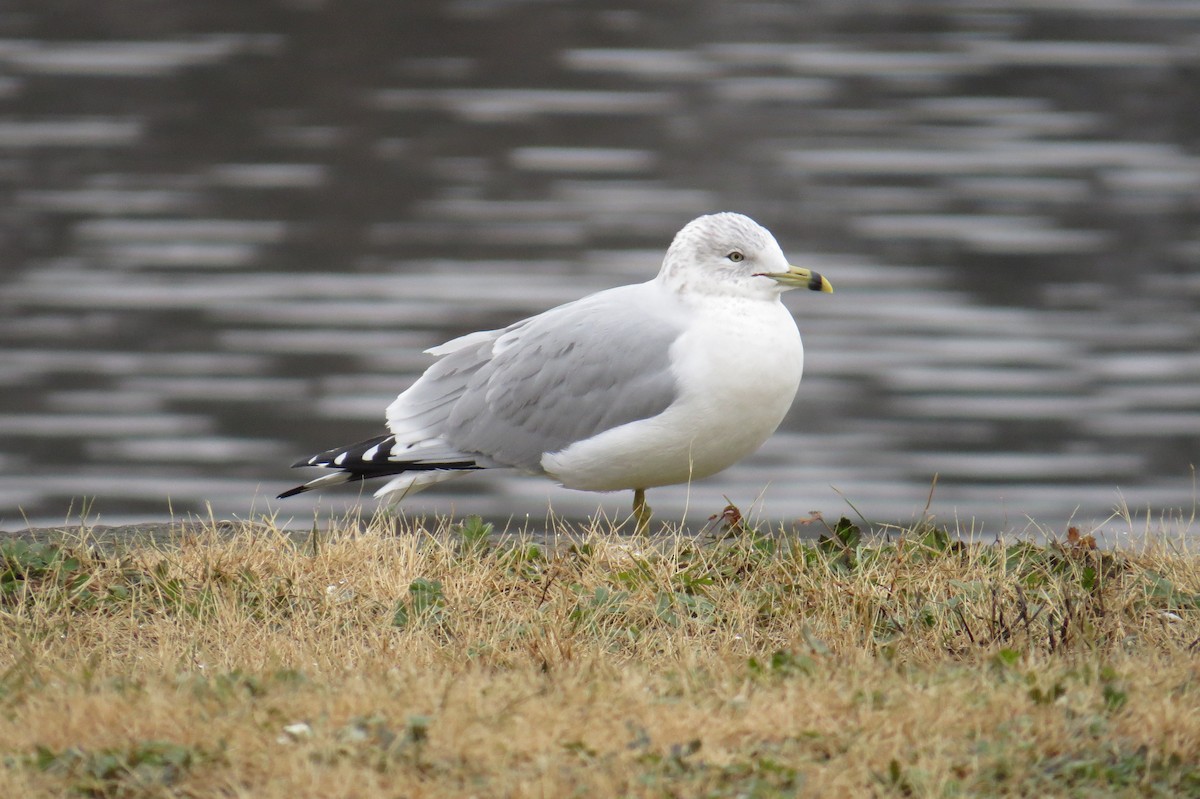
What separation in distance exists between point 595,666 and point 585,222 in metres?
10.2

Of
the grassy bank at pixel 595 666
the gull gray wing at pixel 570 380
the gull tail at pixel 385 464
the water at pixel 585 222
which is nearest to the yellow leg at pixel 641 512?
the grassy bank at pixel 595 666

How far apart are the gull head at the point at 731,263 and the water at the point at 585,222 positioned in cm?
233

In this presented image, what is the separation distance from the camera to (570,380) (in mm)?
5426

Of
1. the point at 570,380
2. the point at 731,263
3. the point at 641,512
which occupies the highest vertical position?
the point at 731,263

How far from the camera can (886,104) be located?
16938 mm

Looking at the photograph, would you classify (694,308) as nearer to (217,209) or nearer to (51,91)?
(217,209)

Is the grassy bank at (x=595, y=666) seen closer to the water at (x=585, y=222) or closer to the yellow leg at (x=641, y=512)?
the yellow leg at (x=641, y=512)

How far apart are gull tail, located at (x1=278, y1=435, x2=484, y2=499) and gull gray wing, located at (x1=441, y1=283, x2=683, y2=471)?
6 cm

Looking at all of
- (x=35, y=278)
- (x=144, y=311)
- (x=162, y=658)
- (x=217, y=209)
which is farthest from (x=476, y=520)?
(x=217, y=209)

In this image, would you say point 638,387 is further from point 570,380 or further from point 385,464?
point 385,464

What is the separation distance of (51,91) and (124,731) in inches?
584

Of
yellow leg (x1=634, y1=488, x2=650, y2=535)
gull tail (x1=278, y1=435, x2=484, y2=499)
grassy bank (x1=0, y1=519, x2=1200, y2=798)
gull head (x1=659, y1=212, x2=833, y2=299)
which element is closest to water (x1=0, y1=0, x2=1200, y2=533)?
gull tail (x1=278, y1=435, x2=484, y2=499)

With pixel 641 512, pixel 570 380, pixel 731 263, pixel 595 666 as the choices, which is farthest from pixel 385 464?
pixel 595 666

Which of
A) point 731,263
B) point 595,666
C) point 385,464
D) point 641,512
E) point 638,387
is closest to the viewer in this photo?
point 595,666
